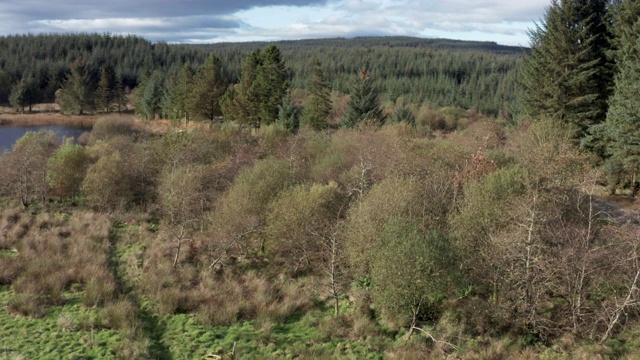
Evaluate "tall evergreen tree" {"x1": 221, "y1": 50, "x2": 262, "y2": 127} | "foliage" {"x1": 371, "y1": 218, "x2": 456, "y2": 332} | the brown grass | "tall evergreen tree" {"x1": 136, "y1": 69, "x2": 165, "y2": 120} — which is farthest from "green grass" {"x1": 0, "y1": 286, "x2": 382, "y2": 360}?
the brown grass

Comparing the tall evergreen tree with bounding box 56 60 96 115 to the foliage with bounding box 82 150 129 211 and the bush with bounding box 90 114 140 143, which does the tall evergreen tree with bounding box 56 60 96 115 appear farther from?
the foliage with bounding box 82 150 129 211

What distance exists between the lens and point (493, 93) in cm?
8856

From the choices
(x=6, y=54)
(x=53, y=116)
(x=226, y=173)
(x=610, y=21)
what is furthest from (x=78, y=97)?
→ (x=610, y=21)

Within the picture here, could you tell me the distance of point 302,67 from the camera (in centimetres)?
10675

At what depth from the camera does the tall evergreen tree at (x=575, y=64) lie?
89.7 feet

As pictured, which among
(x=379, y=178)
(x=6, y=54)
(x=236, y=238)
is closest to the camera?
(x=236, y=238)

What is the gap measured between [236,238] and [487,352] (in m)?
10.5

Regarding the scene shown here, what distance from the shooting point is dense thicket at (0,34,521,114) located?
3408 inches

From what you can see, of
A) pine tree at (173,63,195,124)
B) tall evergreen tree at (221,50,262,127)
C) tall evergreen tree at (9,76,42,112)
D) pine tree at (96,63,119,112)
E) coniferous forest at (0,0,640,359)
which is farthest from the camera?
pine tree at (96,63,119,112)

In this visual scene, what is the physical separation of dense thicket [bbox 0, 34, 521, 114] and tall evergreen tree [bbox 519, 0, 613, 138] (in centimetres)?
4796

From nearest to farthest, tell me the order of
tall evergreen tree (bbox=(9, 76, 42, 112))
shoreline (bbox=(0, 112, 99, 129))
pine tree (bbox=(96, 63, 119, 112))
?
shoreline (bbox=(0, 112, 99, 129)), tall evergreen tree (bbox=(9, 76, 42, 112)), pine tree (bbox=(96, 63, 119, 112))

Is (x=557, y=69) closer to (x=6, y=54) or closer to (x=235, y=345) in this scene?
(x=235, y=345)

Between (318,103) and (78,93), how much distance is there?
53393 millimetres

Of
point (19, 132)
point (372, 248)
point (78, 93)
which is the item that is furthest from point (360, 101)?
point (78, 93)
